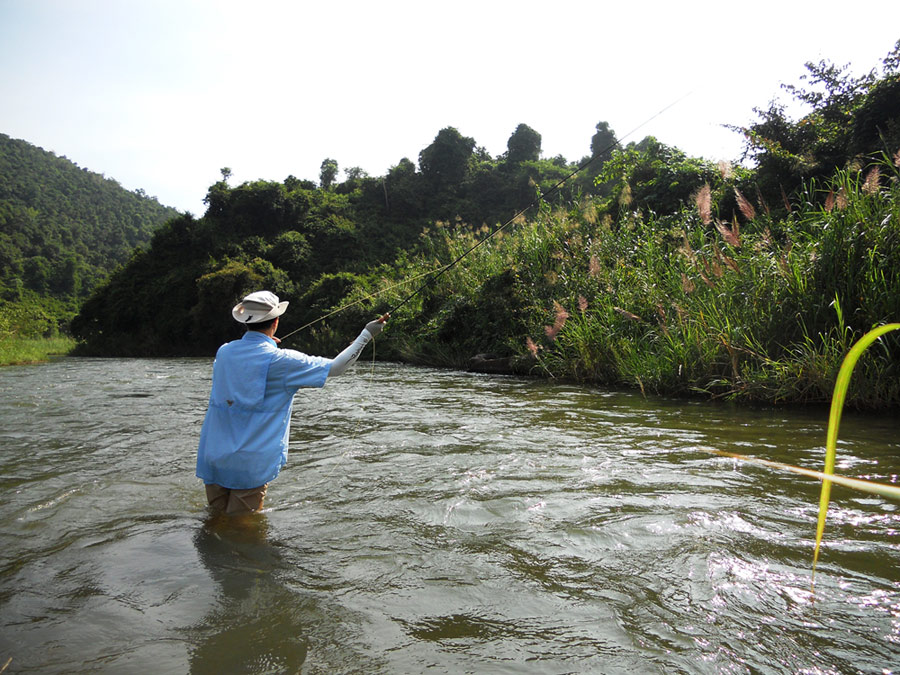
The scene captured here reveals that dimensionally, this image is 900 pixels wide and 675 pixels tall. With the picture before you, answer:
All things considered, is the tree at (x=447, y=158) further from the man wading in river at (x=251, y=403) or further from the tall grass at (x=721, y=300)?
the man wading in river at (x=251, y=403)

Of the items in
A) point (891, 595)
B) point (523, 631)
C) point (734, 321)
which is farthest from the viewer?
point (734, 321)

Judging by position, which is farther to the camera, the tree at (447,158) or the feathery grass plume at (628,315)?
the tree at (447,158)

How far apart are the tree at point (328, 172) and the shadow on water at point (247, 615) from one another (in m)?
52.7

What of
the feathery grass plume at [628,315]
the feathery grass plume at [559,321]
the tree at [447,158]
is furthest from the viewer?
the tree at [447,158]

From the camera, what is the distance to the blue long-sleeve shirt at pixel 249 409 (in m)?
3.58

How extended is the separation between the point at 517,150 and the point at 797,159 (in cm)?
3191

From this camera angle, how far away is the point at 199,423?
7.78 meters

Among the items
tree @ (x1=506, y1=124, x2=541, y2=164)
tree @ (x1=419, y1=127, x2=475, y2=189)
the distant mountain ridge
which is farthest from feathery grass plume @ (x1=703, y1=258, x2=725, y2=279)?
the distant mountain ridge

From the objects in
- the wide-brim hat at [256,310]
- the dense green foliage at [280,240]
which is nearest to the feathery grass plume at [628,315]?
the wide-brim hat at [256,310]

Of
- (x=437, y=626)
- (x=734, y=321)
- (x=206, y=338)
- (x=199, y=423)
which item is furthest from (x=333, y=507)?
(x=206, y=338)

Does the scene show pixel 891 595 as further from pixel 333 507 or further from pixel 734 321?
pixel 734 321

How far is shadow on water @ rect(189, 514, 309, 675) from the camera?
2168 mm

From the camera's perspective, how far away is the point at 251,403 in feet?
11.8

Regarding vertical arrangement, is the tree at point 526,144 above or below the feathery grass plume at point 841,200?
→ above
